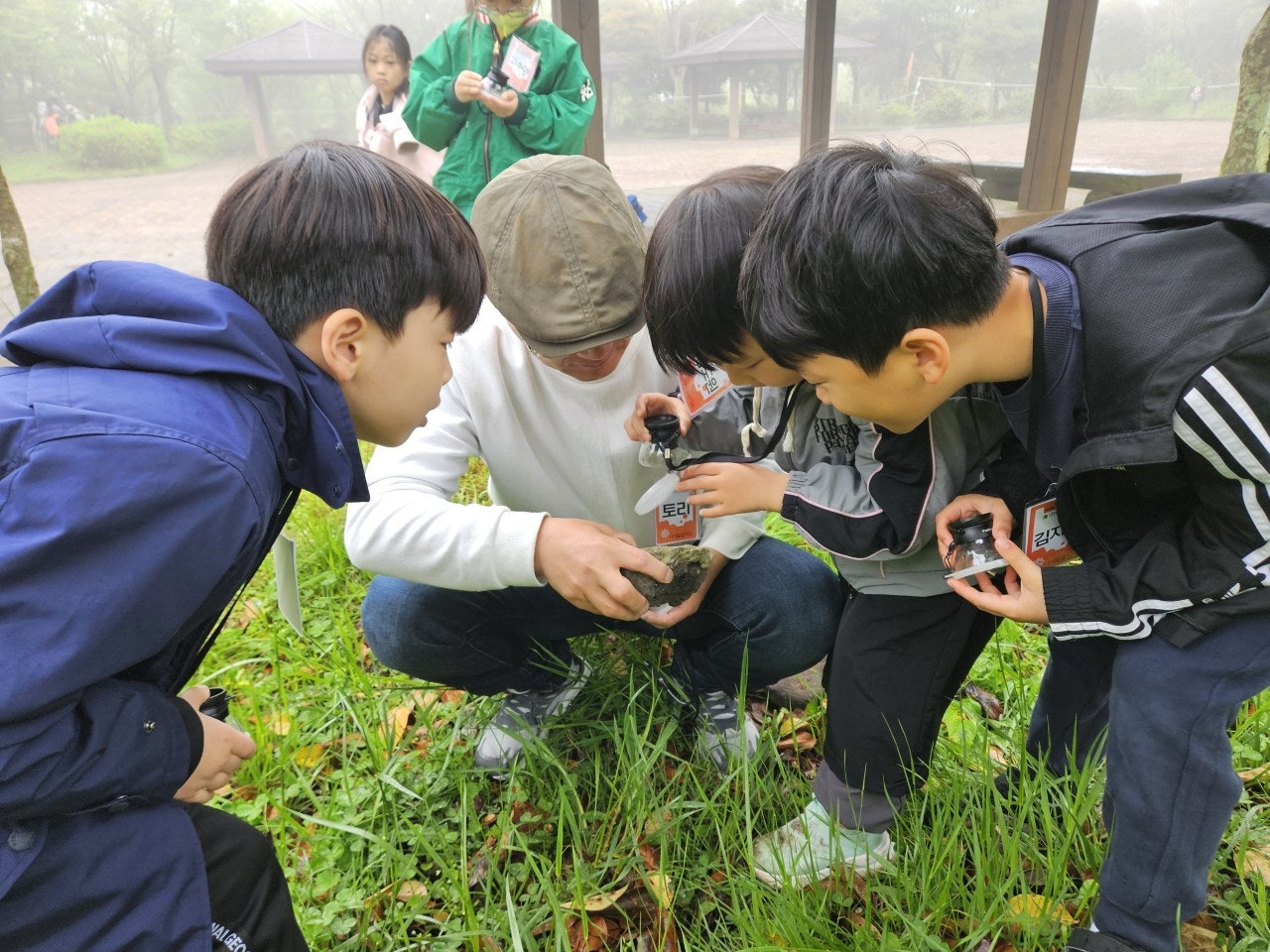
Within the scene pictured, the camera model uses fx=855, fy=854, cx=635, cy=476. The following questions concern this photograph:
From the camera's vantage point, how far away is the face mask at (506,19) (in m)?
3.23

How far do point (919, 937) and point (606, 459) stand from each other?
0.95 meters

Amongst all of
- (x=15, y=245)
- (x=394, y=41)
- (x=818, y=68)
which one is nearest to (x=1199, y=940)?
(x=15, y=245)

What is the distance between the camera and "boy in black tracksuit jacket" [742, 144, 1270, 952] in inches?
38.8

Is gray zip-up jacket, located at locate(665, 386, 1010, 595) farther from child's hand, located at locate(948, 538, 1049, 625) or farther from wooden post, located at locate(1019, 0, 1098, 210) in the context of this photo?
wooden post, located at locate(1019, 0, 1098, 210)

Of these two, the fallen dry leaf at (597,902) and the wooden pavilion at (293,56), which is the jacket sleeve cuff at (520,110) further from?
the wooden pavilion at (293,56)

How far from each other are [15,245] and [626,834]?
339cm

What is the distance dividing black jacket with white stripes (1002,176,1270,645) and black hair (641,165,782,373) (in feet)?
1.35

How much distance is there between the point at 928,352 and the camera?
3.54ft

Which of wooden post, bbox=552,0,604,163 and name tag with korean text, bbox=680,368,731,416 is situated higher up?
wooden post, bbox=552,0,604,163

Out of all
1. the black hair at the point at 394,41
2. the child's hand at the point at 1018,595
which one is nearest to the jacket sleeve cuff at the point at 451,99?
the black hair at the point at 394,41

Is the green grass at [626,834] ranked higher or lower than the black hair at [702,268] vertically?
lower

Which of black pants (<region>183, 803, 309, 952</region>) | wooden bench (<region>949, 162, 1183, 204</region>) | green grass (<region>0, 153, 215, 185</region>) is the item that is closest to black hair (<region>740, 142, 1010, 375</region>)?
black pants (<region>183, 803, 309, 952</region>)

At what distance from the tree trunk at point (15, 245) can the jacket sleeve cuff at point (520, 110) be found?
1907mm

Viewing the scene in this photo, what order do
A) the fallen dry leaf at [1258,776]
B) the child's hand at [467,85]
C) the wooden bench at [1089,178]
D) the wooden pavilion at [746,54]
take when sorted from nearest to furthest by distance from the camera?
the fallen dry leaf at [1258,776] → the child's hand at [467,85] → the wooden bench at [1089,178] → the wooden pavilion at [746,54]
